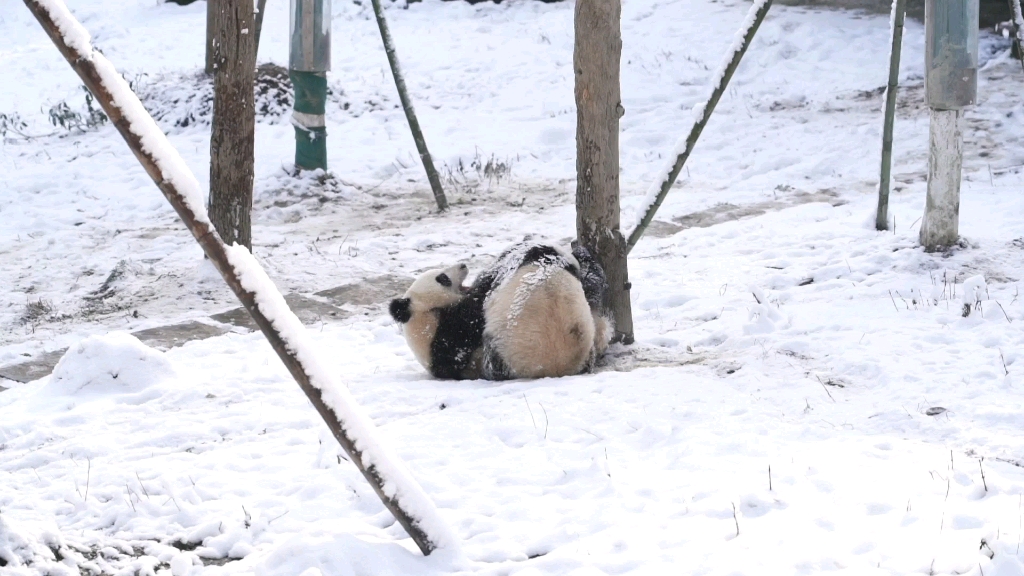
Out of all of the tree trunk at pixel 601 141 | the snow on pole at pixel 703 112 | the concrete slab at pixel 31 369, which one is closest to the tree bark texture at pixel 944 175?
the snow on pole at pixel 703 112

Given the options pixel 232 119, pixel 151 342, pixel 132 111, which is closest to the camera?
pixel 132 111

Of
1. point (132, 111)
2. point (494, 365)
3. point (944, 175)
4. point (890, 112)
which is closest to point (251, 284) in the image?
point (132, 111)

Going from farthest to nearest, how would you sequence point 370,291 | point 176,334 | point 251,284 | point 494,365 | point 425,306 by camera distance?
1. point 370,291
2. point 176,334
3. point 425,306
4. point 494,365
5. point 251,284

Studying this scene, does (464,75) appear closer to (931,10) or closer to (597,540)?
(931,10)

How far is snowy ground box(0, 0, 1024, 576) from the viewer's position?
3.41m

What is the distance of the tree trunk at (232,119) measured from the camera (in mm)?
7332

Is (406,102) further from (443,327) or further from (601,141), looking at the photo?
(443,327)

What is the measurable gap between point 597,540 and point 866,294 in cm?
373

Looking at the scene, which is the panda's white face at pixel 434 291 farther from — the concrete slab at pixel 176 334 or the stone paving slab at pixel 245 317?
the concrete slab at pixel 176 334

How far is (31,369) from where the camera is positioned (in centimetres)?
612

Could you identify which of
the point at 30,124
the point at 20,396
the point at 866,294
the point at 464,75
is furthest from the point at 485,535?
the point at 30,124

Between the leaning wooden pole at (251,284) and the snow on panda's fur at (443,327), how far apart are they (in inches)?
89.7

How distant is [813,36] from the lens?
554 inches

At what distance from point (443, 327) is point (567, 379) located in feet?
2.77
